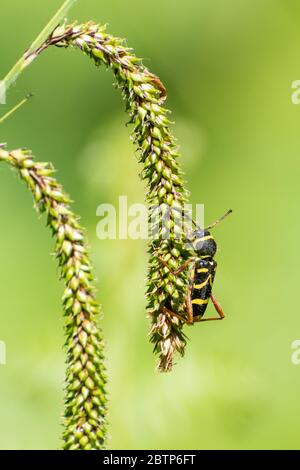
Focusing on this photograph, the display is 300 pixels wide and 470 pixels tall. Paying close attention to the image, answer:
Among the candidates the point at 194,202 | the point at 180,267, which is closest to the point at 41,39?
the point at 180,267

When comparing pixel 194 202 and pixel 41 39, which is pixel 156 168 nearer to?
pixel 41 39

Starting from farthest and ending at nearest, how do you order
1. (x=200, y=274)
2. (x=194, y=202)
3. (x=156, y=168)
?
1. (x=194, y=202)
2. (x=200, y=274)
3. (x=156, y=168)

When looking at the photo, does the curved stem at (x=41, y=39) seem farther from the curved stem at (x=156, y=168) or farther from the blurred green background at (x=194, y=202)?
the blurred green background at (x=194, y=202)

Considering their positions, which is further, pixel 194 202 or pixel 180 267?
pixel 194 202

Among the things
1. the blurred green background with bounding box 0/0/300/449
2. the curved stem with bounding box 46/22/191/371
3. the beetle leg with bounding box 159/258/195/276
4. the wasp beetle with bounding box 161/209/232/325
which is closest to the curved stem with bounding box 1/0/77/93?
the curved stem with bounding box 46/22/191/371

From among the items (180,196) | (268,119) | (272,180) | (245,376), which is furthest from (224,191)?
(180,196)

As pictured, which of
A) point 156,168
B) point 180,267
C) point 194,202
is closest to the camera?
point 156,168

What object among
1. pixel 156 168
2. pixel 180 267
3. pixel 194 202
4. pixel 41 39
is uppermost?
pixel 194 202

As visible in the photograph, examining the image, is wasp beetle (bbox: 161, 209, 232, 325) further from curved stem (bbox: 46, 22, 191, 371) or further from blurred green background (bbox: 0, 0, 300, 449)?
blurred green background (bbox: 0, 0, 300, 449)

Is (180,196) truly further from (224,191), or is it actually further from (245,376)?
(224,191)
